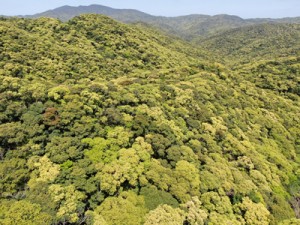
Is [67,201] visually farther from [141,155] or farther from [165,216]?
[141,155]

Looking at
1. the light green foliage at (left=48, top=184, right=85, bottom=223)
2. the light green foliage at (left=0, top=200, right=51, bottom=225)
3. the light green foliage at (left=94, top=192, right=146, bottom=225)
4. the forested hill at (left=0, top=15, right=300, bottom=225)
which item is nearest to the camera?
the light green foliage at (left=0, top=200, right=51, bottom=225)

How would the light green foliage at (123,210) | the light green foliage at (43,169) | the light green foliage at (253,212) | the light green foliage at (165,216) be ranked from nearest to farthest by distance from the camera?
1. the light green foliage at (123,210)
2. the light green foliage at (165,216)
3. the light green foliage at (43,169)
4. the light green foliage at (253,212)

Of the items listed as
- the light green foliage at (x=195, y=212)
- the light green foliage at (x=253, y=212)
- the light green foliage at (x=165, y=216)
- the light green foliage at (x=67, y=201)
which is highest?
the light green foliage at (x=67, y=201)

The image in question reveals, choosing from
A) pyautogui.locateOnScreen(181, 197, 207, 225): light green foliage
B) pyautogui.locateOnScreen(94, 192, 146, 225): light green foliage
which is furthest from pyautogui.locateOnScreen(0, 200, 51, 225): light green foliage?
pyautogui.locateOnScreen(181, 197, 207, 225): light green foliage

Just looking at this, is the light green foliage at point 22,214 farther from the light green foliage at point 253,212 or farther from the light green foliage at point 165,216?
the light green foliage at point 253,212

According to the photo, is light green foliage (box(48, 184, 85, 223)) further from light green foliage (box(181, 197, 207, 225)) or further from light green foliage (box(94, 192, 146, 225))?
light green foliage (box(181, 197, 207, 225))

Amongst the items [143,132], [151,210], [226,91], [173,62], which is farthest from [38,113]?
[173,62]

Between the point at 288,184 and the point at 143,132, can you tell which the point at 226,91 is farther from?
the point at 143,132

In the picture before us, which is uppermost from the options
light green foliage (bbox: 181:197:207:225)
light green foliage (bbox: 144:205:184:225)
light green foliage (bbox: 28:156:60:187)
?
light green foliage (bbox: 28:156:60:187)

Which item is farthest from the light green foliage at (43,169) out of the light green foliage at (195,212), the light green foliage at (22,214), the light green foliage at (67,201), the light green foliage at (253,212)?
the light green foliage at (253,212)
